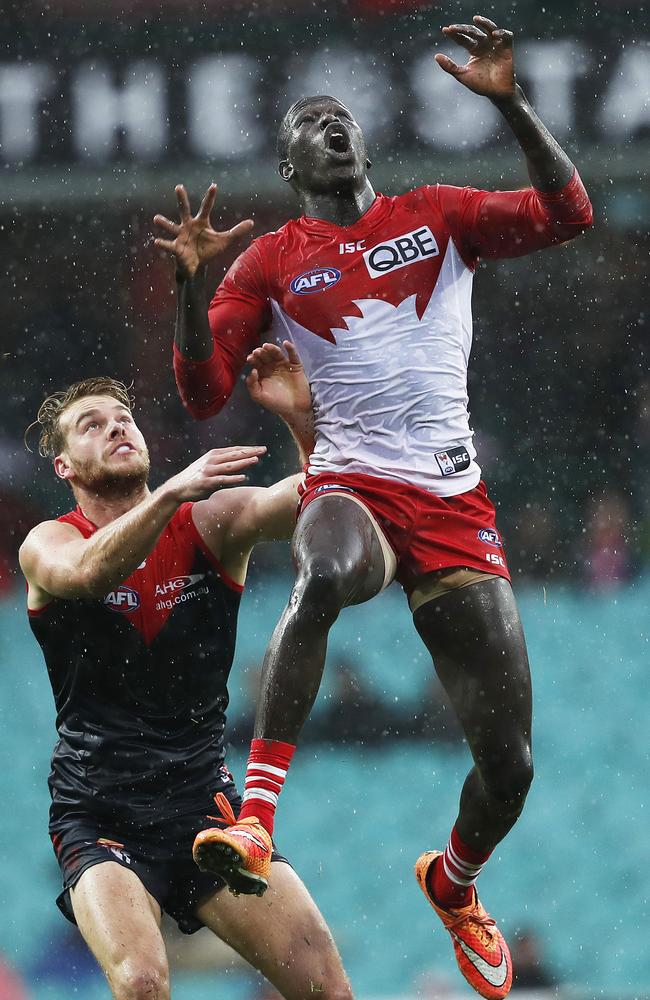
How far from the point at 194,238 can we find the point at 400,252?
580 mm

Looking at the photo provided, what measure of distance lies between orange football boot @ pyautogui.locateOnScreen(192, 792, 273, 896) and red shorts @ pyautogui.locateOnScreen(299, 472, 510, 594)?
862 millimetres

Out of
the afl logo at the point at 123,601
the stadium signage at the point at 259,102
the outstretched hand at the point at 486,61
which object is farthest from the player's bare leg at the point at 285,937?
the stadium signage at the point at 259,102

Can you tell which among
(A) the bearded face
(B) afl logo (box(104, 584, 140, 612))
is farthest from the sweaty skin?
(B) afl logo (box(104, 584, 140, 612))

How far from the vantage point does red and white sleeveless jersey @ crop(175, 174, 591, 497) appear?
3883 mm

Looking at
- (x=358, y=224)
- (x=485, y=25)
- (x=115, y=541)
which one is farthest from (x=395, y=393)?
(x=485, y=25)

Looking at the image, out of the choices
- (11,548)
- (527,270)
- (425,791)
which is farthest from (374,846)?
(527,270)

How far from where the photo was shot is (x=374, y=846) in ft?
28.5

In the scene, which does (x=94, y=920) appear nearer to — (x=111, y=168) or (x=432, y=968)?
(x=432, y=968)

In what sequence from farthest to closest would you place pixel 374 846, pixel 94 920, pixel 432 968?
pixel 374 846 < pixel 432 968 < pixel 94 920

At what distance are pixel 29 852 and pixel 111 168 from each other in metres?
4.12

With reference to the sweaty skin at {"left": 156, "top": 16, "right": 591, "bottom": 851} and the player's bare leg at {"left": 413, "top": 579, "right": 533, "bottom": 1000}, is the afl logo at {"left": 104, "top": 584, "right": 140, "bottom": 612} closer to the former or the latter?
the sweaty skin at {"left": 156, "top": 16, "right": 591, "bottom": 851}

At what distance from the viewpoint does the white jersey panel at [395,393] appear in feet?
12.7

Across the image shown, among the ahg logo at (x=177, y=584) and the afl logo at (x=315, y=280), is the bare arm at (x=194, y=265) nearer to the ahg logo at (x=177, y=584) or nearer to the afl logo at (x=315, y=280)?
the afl logo at (x=315, y=280)

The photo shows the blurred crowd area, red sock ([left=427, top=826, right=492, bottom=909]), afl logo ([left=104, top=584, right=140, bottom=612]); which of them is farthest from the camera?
the blurred crowd area
